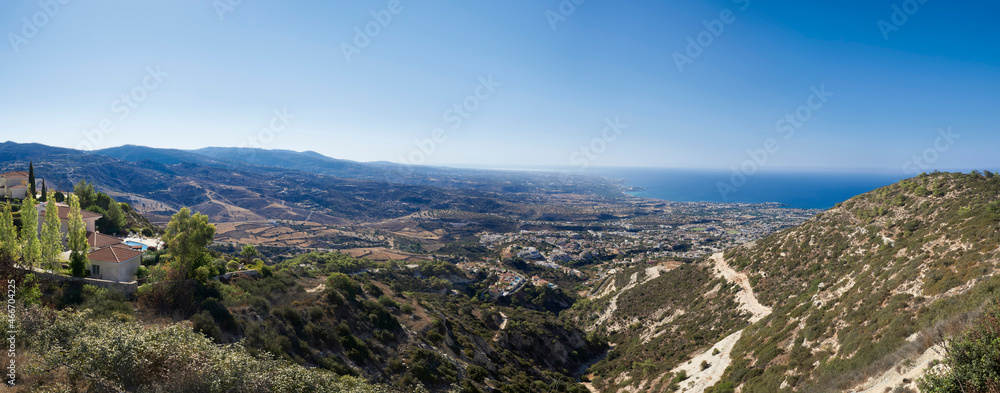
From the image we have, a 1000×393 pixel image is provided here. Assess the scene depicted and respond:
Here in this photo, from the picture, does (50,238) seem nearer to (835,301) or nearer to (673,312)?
(835,301)

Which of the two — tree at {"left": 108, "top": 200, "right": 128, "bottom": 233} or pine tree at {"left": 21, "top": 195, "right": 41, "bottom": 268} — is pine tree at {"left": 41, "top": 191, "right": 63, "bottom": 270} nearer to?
pine tree at {"left": 21, "top": 195, "right": 41, "bottom": 268}

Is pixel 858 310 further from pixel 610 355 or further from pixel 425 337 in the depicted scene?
pixel 425 337

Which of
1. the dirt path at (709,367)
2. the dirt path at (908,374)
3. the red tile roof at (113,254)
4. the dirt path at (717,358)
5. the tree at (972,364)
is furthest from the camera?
the dirt path at (717,358)

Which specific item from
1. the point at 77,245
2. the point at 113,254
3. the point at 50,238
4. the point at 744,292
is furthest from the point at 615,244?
the point at 50,238

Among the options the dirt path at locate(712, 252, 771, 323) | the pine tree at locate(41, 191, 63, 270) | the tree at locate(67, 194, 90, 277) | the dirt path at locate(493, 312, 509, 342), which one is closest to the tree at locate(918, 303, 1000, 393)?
the dirt path at locate(712, 252, 771, 323)

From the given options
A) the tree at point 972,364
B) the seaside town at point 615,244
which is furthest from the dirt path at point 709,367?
the seaside town at point 615,244

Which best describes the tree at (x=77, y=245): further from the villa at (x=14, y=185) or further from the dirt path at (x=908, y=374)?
the dirt path at (x=908, y=374)
